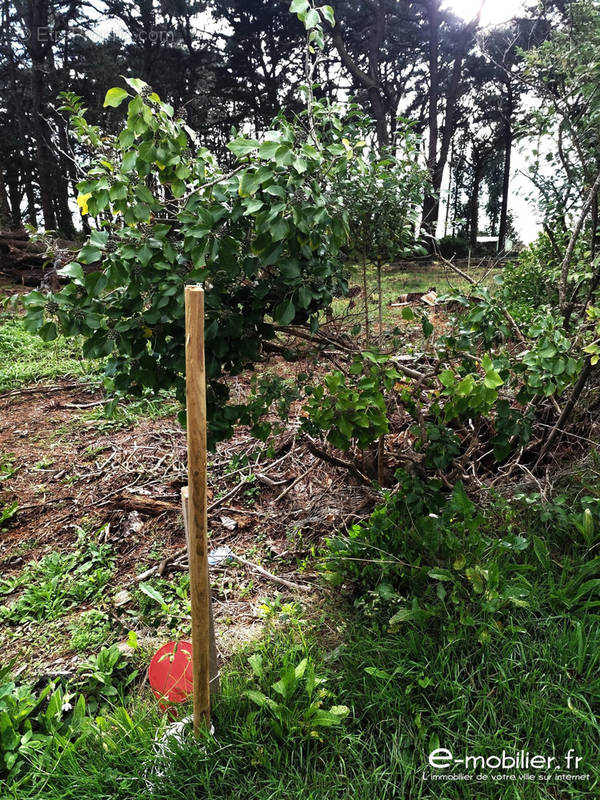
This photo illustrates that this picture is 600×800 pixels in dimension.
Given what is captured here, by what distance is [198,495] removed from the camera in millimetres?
1313

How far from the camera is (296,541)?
2.59 m

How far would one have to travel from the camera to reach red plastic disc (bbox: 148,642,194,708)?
1666mm

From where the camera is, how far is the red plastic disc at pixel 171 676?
1666mm

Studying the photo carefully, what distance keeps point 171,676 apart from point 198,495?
82 cm

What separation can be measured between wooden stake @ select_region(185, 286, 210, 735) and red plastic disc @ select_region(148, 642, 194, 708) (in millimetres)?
233

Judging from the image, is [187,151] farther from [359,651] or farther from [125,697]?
[125,697]

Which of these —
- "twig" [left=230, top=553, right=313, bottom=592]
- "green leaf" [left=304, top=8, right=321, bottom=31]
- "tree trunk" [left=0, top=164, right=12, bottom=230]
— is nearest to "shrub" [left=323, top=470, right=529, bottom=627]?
"twig" [left=230, top=553, right=313, bottom=592]

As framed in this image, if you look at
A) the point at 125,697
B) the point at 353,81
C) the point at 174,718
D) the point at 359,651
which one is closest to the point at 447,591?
the point at 359,651

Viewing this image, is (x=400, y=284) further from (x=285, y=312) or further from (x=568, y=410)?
(x=285, y=312)

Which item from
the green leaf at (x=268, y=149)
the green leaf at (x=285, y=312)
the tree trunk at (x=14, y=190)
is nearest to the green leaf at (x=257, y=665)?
the green leaf at (x=285, y=312)

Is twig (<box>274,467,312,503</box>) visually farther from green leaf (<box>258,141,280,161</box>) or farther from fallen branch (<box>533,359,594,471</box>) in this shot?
green leaf (<box>258,141,280,161</box>)

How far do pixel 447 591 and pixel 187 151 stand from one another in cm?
179

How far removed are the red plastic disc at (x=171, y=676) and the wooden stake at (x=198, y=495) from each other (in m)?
0.23

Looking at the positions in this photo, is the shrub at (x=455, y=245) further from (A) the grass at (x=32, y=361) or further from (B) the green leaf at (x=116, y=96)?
(B) the green leaf at (x=116, y=96)
